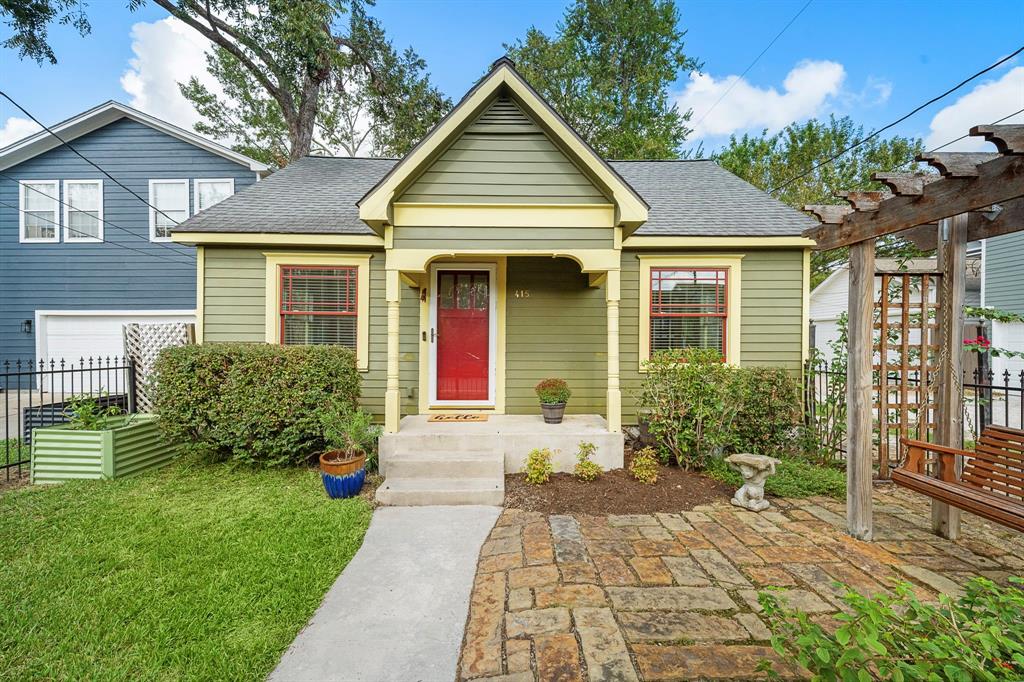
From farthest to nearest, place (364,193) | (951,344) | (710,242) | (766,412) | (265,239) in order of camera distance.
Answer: (364,193) → (710,242) → (265,239) → (766,412) → (951,344)

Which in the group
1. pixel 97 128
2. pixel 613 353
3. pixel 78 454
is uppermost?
pixel 97 128

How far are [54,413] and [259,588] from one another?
6372 mm

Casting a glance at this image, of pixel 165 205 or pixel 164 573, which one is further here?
pixel 165 205

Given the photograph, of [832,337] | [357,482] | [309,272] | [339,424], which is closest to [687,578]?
[357,482]

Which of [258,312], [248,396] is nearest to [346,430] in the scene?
[248,396]

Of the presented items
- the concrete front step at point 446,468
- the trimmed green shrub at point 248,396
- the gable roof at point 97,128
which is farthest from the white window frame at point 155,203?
the concrete front step at point 446,468

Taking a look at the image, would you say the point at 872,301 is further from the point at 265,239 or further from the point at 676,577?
the point at 265,239

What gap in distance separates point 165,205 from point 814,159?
2457cm

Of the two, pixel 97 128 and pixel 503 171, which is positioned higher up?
pixel 97 128

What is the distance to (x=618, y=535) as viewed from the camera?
339 cm

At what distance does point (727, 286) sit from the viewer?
640cm

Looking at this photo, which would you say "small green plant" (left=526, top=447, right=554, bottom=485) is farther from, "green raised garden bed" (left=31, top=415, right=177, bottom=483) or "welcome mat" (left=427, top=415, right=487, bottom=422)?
"green raised garden bed" (left=31, top=415, right=177, bottom=483)

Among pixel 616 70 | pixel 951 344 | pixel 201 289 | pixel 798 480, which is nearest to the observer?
pixel 951 344

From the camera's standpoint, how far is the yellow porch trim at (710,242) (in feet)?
20.1
